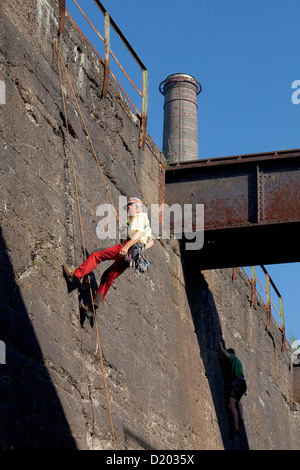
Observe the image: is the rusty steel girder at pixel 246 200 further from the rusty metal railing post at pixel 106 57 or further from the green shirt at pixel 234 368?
the rusty metal railing post at pixel 106 57

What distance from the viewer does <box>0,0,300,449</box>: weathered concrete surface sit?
22.2 ft

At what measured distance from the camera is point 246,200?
11797 millimetres

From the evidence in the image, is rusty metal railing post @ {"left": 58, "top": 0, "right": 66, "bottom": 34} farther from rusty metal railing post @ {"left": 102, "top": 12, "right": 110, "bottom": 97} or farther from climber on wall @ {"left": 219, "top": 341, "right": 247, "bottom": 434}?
climber on wall @ {"left": 219, "top": 341, "right": 247, "bottom": 434}

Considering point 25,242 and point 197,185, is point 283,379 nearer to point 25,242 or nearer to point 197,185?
point 197,185

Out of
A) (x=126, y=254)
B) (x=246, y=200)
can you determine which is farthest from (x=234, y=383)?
(x=126, y=254)

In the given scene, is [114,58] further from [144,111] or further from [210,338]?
[210,338]

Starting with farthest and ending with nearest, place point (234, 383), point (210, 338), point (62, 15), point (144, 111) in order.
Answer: point (234, 383), point (210, 338), point (144, 111), point (62, 15)

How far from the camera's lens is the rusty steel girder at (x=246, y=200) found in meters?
11.6

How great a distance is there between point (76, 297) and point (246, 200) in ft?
15.1

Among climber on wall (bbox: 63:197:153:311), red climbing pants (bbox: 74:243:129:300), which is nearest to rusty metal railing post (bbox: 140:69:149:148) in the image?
climber on wall (bbox: 63:197:153:311)

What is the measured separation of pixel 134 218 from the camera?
833cm

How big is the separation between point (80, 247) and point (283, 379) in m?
11.5

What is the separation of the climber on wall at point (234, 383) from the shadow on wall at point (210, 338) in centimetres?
11
